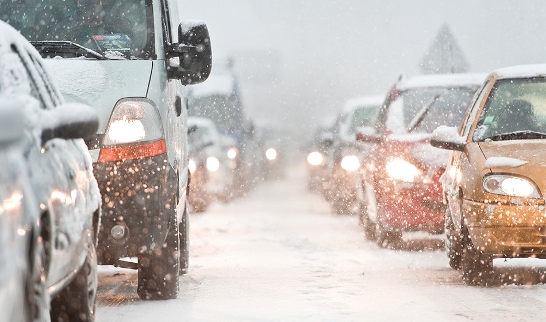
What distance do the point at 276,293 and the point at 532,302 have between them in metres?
1.77

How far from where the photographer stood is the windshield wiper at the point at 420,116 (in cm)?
1259

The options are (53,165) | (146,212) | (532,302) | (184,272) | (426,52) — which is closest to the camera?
(53,165)

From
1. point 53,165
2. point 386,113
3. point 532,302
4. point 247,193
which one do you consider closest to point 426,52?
point 247,193

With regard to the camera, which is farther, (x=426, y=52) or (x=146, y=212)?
(x=426, y=52)

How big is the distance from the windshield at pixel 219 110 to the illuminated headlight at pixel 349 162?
604 centimetres

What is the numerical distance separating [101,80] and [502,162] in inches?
121

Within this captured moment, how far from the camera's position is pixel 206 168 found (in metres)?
18.8

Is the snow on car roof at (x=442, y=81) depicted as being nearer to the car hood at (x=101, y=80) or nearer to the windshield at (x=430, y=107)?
the windshield at (x=430, y=107)

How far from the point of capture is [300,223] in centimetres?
1694

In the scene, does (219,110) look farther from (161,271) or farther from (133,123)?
(133,123)

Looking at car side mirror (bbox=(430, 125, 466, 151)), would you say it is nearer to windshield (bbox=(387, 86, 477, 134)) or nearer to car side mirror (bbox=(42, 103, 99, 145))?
windshield (bbox=(387, 86, 477, 134))

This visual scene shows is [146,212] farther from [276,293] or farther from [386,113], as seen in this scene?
[386,113]

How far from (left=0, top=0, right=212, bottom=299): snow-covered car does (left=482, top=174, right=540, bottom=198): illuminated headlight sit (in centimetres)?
221

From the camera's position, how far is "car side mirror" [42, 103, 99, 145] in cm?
440
